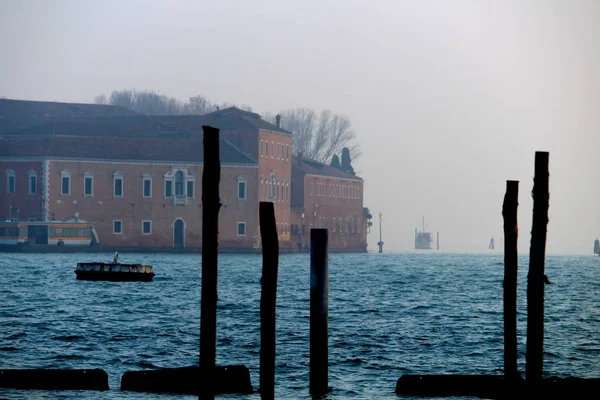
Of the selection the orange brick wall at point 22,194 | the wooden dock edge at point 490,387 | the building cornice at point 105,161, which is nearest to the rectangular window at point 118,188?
the building cornice at point 105,161

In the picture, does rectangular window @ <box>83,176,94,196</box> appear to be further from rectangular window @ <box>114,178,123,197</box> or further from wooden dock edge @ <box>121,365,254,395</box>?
wooden dock edge @ <box>121,365,254,395</box>

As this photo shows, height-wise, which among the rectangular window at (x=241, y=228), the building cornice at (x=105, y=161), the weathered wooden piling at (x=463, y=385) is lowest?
the weathered wooden piling at (x=463, y=385)

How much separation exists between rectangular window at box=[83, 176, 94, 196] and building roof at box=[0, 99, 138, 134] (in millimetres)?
15125

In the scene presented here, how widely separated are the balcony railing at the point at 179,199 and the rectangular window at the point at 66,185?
624 centimetres

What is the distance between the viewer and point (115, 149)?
7700 cm

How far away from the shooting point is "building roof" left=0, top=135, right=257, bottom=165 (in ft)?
247

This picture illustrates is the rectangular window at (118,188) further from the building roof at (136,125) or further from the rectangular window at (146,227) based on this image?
the building roof at (136,125)

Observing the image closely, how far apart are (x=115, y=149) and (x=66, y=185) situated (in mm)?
3877

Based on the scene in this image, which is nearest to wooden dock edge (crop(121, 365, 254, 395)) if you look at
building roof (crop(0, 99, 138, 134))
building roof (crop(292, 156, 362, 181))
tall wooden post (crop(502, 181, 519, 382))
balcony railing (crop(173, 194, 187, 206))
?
tall wooden post (crop(502, 181, 519, 382))

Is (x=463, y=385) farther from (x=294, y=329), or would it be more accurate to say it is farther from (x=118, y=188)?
(x=118, y=188)

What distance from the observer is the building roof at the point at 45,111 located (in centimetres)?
9144

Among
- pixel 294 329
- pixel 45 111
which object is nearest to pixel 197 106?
pixel 45 111

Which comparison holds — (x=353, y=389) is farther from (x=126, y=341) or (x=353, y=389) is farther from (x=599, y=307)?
(x=599, y=307)

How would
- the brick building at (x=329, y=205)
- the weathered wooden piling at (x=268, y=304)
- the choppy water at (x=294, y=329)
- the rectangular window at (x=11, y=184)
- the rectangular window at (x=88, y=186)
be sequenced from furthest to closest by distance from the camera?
the brick building at (x=329, y=205) → the rectangular window at (x=88, y=186) → the rectangular window at (x=11, y=184) → the choppy water at (x=294, y=329) → the weathered wooden piling at (x=268, y=304)
